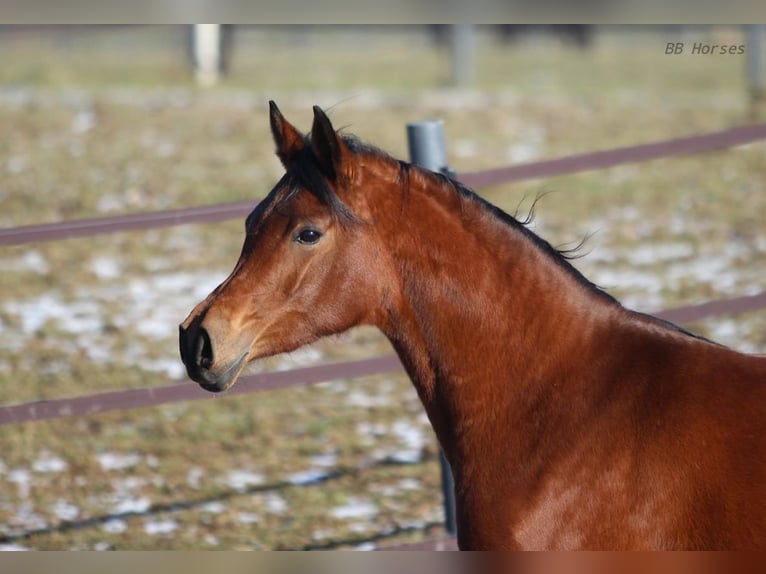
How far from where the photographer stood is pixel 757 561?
235cm

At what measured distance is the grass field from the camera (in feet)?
15.9

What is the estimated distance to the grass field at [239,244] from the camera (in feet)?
15.9

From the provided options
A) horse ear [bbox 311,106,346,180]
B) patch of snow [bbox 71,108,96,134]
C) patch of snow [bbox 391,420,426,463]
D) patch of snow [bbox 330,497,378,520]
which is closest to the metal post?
patch of snow [bbox 71,108,96,134]

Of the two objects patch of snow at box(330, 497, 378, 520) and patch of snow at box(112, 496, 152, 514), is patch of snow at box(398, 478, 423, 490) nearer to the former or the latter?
patch of snow at box(330, 497, 378, 520)

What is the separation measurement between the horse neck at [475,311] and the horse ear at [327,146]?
0.17 metres

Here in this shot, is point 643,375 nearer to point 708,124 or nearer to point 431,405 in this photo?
point 431,405

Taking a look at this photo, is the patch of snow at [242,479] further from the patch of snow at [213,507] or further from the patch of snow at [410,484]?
the patch of snow at [410,484]

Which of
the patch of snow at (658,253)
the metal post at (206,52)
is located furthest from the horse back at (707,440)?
the metal post at (206,52)

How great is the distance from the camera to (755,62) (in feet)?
42.0

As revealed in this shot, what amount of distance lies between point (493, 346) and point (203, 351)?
722 millimetres

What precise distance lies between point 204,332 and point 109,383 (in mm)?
3874

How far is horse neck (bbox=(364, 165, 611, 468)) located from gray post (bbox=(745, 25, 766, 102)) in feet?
34.6
